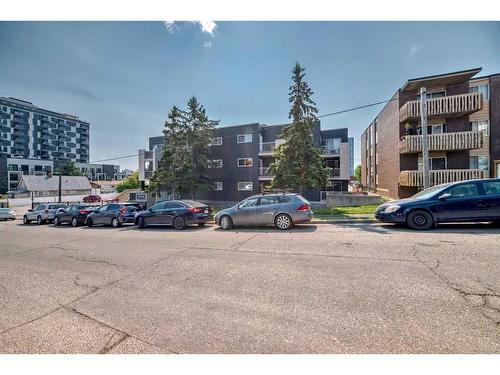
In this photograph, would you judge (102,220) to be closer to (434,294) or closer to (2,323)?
(2,323)

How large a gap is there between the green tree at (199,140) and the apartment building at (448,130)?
16.1m

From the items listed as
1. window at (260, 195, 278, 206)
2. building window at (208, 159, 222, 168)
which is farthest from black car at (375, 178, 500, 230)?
building window at (208, 159, 222, 168)

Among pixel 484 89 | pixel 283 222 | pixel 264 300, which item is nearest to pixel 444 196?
pixel 283 222

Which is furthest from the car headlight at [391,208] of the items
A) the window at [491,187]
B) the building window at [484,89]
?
the building window at [484,89]

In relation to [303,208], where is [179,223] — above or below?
below

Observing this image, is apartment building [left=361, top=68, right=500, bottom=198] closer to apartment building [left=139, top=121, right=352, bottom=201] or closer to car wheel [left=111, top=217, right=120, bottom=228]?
apartment building [left=139, top=121, right=352, bottom=201]

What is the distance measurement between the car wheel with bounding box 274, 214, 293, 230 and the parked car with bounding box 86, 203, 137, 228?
9.37 m

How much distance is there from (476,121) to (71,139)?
129m

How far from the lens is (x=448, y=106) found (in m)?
15.3

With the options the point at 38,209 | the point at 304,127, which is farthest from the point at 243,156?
the point at 38,209

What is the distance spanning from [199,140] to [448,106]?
19678mm

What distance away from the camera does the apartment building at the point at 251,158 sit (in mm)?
24406

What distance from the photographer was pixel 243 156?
1015 inches

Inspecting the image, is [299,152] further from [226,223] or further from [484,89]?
[484,89]
